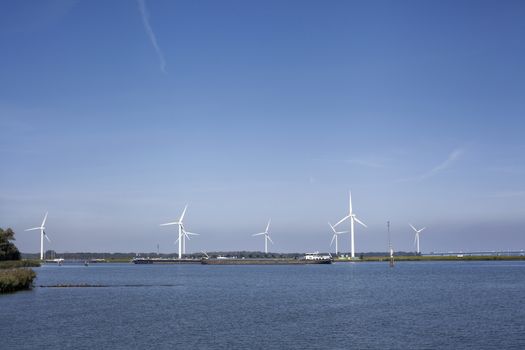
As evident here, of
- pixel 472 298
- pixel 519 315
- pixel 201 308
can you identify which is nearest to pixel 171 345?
pixel 201 308

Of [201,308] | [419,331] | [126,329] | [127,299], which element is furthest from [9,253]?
[419,331]

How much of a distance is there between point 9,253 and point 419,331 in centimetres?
13456

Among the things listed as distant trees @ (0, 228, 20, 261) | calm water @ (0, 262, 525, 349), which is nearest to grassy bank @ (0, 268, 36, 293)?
calm water @ (0, 262, 525, 349)

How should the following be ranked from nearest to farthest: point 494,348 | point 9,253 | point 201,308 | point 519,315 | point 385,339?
point 494,348 < point 385,339 < point 519,315 < point 201,308 < point 9,253

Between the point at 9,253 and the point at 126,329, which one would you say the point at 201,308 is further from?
the point at 9,253

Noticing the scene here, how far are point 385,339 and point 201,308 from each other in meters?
26.7

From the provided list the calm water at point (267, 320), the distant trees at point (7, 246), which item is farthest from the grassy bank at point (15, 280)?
the distant trees at point (7, 246)

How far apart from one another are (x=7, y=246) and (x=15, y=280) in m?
76.6

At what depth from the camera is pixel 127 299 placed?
3029 inches

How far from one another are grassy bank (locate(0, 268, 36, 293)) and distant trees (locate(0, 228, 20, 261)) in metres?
64.8

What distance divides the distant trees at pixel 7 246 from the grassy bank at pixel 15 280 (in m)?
64.8

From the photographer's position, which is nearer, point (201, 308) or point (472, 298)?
point (201, 308)

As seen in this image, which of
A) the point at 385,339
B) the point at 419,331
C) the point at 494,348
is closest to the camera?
the point at 494,348

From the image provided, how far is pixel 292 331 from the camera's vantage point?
47125 millimetres
